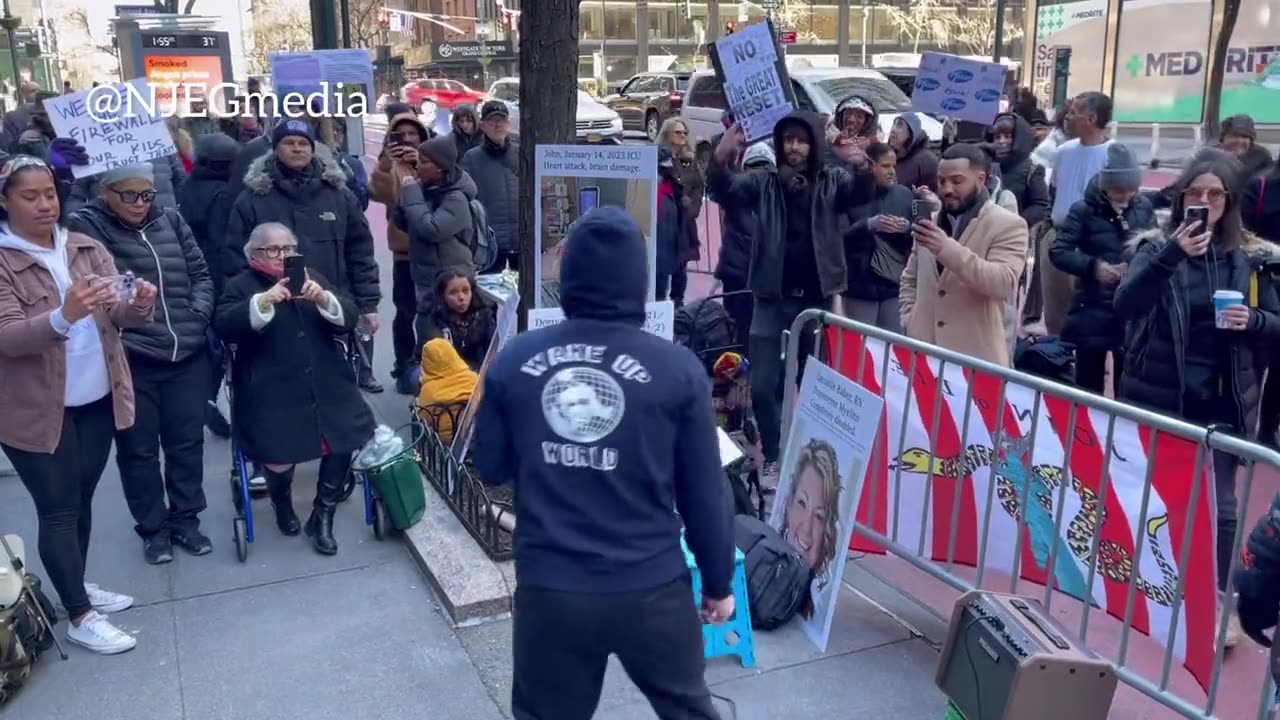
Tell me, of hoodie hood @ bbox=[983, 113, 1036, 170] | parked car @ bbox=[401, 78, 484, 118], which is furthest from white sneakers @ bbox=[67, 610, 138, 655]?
parked car @ bbox=[401, 78, 484, 118]

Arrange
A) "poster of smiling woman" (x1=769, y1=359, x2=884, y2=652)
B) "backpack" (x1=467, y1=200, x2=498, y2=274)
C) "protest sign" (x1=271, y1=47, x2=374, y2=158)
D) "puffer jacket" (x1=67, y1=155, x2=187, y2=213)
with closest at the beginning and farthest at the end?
1. "poster of smiling woman" (x1=769, y1=359, x2=884, y2=652)
2. "puffer jacket" (x1=67, y1=155, x2=187, y2=213)
3. "backpack" (x1=467, y1=200, x2=498, y2=274)
4. "protest sign" (x1=271, y1=47, x2=374, y2=158)

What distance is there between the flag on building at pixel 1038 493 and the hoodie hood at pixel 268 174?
2803 mm

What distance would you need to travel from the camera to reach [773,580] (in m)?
4.44

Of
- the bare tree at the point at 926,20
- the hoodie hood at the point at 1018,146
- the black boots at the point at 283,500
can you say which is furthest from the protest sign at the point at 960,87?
the bare tree at the point at 926,20

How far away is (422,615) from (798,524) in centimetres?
157

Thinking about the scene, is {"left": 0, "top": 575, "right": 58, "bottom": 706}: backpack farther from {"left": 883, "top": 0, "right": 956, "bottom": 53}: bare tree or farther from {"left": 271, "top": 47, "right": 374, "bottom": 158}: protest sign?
{"left": 883, "top": 0, "right": 956, "bottom": 53}: bare tree

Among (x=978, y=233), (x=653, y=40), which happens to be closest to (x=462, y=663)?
(x=978, y=233)

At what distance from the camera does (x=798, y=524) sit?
457 centimetres

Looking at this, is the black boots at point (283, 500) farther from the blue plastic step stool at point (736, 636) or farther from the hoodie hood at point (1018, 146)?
the hoodie hood at point (1018, 146)

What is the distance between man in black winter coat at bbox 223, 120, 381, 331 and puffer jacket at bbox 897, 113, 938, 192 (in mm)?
3996

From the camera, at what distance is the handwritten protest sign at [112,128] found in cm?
525

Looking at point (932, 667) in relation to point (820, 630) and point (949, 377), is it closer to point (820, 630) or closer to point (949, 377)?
point (820, 630)

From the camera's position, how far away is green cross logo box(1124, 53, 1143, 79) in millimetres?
26562

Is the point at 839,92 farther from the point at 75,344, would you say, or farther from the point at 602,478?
the point at 602,478
